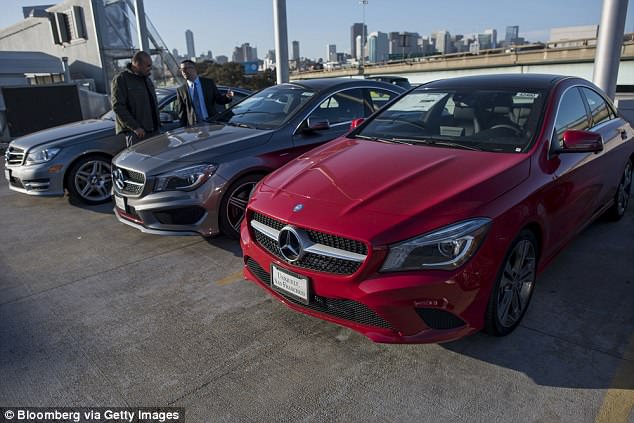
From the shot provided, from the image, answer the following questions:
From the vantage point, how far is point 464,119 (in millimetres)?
3738

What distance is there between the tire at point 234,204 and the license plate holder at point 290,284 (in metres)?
1.68

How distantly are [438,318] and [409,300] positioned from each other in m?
0.22

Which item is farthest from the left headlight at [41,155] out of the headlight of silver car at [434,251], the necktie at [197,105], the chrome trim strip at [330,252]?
the headlight of silver car at [434,251]

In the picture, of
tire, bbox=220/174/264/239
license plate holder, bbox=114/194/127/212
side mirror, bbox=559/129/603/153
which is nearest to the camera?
side mirror, bbox=559/129/603/153

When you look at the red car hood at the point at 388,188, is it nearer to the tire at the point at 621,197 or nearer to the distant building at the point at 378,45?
the tire at the point at 621,197

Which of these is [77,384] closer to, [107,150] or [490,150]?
[490,150]

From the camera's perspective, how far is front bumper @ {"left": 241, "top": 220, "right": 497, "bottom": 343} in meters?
2.47

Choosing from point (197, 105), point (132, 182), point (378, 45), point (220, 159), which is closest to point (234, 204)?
point (220, 159)

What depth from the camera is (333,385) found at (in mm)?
2674

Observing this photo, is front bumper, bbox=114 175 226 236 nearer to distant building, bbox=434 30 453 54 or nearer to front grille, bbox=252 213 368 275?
front grille, bbox=252 213 368 275

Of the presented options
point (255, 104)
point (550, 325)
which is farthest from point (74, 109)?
point (550, 325)

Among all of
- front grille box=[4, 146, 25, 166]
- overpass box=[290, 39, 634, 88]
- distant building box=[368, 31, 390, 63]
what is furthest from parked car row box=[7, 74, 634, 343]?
distant building box=[368, 31, 390, 63]

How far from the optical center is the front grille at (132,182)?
4520 millimetres

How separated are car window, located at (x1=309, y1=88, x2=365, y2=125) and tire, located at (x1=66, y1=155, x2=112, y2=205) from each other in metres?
3.23
